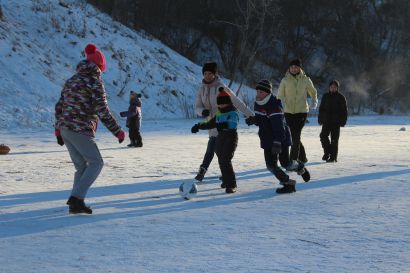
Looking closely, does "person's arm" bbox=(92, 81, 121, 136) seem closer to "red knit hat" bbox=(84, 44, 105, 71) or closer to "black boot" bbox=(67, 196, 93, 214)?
"red knit hat" bbox=(84, 44, 105, 71)

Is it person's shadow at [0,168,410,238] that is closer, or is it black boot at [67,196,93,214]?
person's shadow at [0,168,410,238]

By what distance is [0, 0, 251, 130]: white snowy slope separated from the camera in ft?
66.6

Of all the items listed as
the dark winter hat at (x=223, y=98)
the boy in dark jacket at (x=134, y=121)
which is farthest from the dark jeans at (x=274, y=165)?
the boy in dark jacket at (x=134, y=121)

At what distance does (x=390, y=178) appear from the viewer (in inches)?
339

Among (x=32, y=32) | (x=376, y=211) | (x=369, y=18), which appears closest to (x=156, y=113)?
(x=32, y=32)

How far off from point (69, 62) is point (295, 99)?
1706 centimetres

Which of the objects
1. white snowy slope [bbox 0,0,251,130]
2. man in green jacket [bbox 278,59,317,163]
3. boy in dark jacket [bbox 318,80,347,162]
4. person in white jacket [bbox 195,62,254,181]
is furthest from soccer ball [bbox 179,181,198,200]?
white snowy slope [bbox 0,0,251,130]

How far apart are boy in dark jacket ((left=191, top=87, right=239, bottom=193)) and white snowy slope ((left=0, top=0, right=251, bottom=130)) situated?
1203 centimetres

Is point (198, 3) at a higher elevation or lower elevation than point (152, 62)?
higher

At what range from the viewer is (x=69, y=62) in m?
24.8

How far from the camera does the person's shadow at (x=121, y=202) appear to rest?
555cm

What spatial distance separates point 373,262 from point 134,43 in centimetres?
2630

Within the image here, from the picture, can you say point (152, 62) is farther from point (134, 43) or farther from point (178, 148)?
point (178, 148)

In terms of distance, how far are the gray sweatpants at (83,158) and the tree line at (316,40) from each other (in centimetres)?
3247
